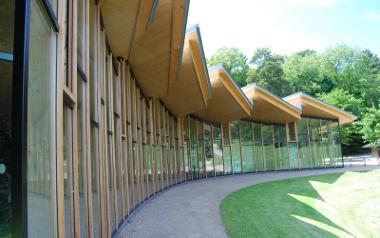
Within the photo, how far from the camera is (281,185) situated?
1648 centimetres

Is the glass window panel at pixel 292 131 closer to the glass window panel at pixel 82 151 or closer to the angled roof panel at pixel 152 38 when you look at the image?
the angled roof panel at pixel 152 38

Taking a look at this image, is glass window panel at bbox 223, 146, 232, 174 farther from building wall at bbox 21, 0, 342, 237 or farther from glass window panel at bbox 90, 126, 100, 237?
glass window panel at bbox 90, 126, 100, 237

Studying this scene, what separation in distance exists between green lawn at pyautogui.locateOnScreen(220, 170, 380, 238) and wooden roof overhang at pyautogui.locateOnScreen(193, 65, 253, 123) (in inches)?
178

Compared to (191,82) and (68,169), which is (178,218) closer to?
(68,169)

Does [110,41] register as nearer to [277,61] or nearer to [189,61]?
[189,61]

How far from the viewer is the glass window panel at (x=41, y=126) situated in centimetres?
216

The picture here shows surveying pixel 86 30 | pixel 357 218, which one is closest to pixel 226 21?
pixel 357 218

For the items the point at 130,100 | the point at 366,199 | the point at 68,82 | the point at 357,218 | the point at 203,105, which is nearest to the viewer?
the point at 68,82

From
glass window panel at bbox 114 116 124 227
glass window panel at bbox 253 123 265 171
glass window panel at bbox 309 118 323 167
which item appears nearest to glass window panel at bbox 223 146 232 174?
Answer: glass window panel at bbox 253 123 265 171

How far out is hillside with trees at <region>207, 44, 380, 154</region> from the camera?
48375 mm

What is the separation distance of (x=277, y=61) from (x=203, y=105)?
4778 centimetres

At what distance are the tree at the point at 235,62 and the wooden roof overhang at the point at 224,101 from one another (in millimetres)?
37446

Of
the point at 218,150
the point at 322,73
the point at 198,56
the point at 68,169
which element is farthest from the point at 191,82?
the point at 322,73

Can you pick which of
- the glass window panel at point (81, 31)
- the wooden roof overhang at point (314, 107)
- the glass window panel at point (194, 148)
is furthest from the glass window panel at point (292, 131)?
the glass window panel at point (81, 31)
